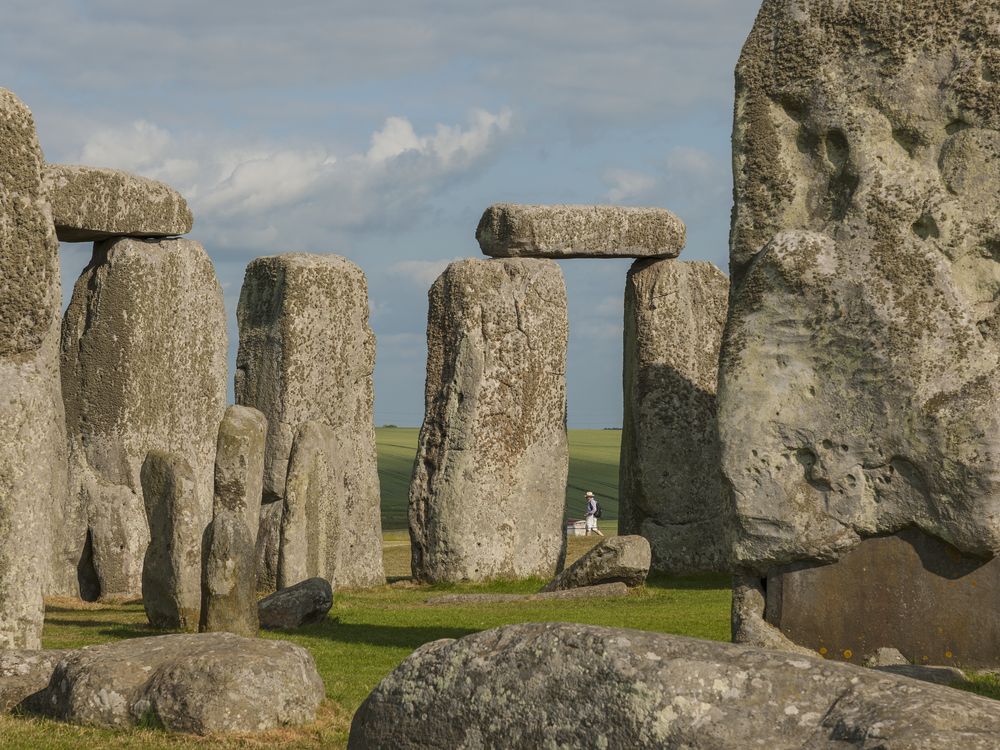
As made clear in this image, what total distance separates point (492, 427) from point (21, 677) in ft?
36.9

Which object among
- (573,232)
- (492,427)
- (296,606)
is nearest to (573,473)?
(573,232)

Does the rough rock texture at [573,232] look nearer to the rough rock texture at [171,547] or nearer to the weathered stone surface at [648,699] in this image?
the rough rock texture at [171,547]

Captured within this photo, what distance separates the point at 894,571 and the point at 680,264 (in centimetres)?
1056

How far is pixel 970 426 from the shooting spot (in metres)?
10.7

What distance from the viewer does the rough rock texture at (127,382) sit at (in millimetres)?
17734

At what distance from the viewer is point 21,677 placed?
864 cm

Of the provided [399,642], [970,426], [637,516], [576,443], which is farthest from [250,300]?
[576,443]

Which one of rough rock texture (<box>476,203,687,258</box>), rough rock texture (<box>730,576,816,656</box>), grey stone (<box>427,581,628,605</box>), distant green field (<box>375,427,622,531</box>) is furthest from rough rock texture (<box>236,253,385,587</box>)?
distant green field (<box>375,427,622,531</box>)

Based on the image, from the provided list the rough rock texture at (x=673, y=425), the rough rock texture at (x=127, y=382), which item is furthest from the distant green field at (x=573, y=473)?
the rough rock texture at (x=127, y=382)

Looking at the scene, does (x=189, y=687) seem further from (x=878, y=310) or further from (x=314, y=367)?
(x=314, y=367)

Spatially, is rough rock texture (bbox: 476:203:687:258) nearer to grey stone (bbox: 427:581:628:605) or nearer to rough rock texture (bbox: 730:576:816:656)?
grey stone (bbox: 427:581:628:605)

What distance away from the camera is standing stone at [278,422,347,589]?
1661cm

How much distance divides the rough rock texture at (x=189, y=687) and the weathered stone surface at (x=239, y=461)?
6969 millimetres

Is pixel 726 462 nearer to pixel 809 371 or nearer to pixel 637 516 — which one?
pixel 809 371
